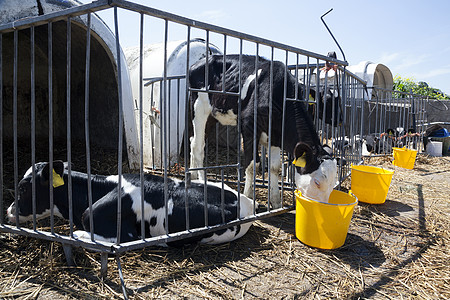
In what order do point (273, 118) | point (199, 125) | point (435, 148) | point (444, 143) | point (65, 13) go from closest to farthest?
point (65, 13), point (273, 118), point (199, 125), point (435, 148), point (444, 143)

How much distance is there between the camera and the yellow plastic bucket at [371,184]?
4.51m

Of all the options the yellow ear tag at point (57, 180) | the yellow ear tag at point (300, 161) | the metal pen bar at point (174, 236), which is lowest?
the metal pen bar at point (174, 236)

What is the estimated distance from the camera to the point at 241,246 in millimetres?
3172

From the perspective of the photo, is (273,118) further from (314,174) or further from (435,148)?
(435,148)

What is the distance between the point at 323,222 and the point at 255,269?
829 mm

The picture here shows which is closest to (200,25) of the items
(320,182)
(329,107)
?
(320,182)

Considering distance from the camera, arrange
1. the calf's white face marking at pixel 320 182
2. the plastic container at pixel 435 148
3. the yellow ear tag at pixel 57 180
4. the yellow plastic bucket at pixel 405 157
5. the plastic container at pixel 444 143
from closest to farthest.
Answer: the yellow ear tag at pixel 57 180
the calf's white face marking at pixel 320 182
the yellow plastic bucket at pixel 405 157
the plastic container at pixel 435 148
the plastic container at pixel 444 143

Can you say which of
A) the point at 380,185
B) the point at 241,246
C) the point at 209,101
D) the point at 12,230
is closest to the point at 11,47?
the point at 209,101

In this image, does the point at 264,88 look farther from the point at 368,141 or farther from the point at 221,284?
the point at 368,141

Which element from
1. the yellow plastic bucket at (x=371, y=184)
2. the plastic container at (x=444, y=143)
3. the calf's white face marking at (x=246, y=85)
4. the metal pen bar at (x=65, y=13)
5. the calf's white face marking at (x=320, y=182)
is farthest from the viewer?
the plastic container at (x=444, y=143)

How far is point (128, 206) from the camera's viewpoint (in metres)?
3.06

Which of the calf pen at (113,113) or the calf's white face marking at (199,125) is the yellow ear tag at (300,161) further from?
the calf's white face marking at (199,125)

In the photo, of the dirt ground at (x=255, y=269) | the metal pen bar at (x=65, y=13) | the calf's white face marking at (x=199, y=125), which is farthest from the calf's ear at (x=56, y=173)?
the calf's white face marking at (x=199, y=125)

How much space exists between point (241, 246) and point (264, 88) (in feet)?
6.58
